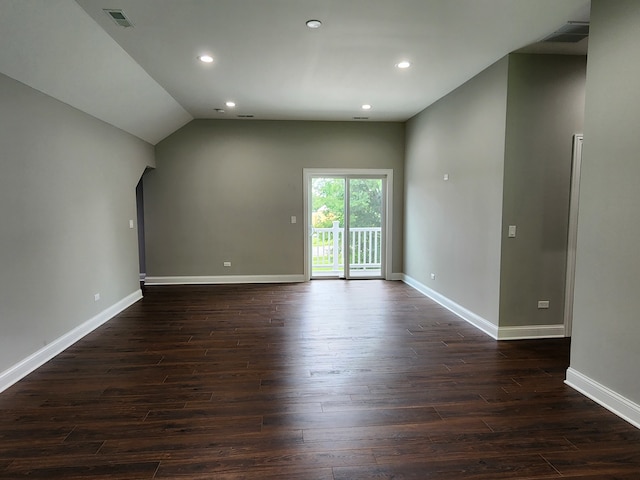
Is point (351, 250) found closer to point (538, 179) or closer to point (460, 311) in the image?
point (460, 311)

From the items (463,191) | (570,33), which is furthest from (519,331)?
(570,33)

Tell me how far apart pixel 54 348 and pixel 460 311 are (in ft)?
14.5

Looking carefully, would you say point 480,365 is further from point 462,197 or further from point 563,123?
point 563,123

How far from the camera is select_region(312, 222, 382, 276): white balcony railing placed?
686 cm

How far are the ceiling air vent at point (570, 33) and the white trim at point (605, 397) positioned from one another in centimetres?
277

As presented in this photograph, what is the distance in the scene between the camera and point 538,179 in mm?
3562

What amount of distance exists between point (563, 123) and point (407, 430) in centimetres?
329

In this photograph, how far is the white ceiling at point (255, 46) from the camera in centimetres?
262

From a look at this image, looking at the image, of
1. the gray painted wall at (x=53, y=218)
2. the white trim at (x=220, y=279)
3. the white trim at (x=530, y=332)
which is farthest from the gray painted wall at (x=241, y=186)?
the white trim at (x=530, y=332)

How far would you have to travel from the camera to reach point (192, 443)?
6.72 feet

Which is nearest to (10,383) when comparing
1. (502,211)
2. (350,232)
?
(502,211)

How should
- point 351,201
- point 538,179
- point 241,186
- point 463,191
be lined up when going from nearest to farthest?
1. point 538,179
2. point 463,191
3. point 241,186
4. point 351,201

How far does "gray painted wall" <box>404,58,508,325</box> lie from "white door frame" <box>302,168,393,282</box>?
0.65 metres

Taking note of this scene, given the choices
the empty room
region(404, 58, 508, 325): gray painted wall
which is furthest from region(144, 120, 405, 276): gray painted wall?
region(404, 58, 508, 325): gray painted wall
